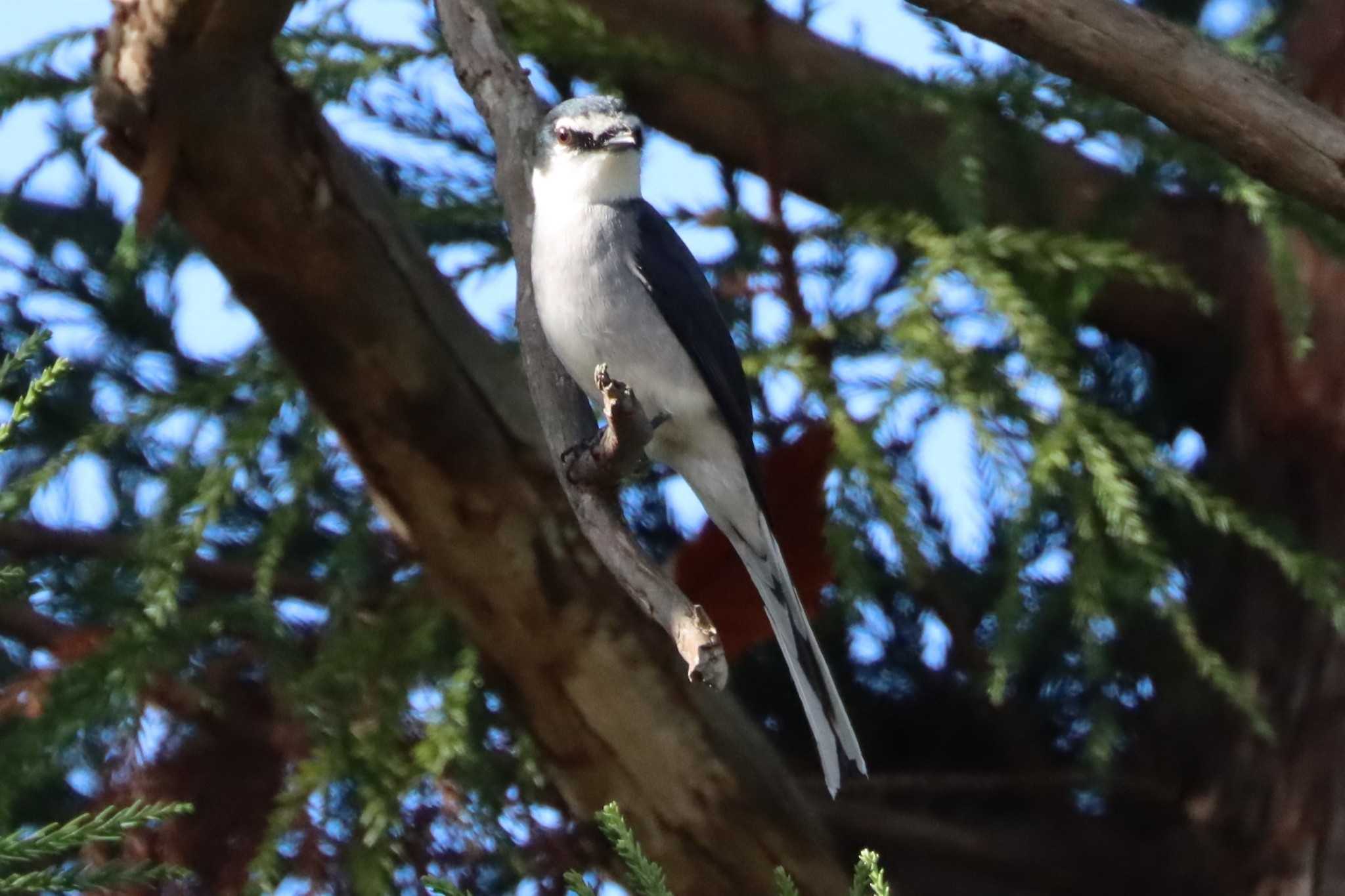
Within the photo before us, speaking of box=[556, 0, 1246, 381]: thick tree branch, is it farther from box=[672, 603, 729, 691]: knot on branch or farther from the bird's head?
box=[672, 603, 729, 691]: knot on branch

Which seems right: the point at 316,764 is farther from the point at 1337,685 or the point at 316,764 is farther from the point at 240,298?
the point at 1337,685

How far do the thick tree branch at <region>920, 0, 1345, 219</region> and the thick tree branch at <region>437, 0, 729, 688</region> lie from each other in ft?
2.71

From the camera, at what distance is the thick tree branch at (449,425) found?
2.89 m

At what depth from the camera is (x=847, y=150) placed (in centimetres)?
394

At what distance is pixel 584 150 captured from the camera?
9.77 feet

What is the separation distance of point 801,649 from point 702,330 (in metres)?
0.57

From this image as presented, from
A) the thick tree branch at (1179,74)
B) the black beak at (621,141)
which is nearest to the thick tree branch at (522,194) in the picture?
the black beak at (621,141)

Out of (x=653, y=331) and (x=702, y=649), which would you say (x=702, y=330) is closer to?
(x=653, y=331)

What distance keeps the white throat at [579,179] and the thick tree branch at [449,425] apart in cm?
6

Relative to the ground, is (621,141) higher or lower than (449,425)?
Answer: higher

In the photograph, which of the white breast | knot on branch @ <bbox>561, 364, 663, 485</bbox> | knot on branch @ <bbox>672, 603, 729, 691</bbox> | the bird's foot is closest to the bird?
the white breast

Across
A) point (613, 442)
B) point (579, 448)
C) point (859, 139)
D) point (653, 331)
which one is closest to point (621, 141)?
point (653, 331)

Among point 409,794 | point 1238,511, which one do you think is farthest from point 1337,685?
point 409,794

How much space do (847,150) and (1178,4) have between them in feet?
3.37
